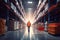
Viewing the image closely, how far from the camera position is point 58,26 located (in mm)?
18469

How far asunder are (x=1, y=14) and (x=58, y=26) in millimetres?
12669

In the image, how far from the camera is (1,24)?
1852 centimetres

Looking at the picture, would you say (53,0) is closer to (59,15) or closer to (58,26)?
(59,15)

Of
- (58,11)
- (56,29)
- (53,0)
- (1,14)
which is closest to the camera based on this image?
(56,29)

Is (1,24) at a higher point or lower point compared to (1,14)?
lower

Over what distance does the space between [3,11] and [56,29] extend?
43.1 feet

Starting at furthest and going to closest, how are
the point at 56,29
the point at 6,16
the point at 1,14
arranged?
the point at 6,16 < the point at 1,14 < the point at 56,29

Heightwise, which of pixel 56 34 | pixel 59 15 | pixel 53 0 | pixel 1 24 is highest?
pixel 53 0

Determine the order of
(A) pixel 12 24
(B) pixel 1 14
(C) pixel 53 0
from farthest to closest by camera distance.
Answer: (A) pixel 12 24 < (B) pixel 1 14 < (C) pixel 53 0

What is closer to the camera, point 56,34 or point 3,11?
point 56,34

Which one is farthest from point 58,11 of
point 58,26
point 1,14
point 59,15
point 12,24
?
point 12,24

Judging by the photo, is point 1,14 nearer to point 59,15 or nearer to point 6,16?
point 6,16

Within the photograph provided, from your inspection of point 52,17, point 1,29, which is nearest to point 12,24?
point 52,17

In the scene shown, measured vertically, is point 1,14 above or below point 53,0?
below
